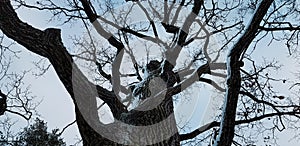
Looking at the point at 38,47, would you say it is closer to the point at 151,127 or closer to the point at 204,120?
the point at 151,127

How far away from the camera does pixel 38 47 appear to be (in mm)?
2670

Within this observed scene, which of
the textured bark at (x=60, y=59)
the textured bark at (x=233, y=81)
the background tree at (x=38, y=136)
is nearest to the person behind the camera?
the textured bark at (x=233, y=81)

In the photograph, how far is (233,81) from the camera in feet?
8.03

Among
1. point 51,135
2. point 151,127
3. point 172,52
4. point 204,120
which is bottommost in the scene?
point 151,127

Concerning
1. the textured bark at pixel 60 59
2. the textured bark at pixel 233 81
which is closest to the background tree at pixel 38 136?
the textured bark at pixel 60 59

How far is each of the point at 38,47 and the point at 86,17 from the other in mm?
2954

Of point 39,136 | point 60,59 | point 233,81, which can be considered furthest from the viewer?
point 39,136

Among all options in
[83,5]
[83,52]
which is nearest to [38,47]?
[83,5]

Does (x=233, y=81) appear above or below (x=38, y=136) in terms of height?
below

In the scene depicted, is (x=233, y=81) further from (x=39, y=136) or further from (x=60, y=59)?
(x=39, y=136)

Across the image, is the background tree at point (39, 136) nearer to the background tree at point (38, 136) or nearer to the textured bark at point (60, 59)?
the background tree at point (38, 136)

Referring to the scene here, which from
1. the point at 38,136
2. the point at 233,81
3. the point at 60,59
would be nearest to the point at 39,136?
the point at 38,136

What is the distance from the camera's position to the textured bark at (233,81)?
90.7 inches

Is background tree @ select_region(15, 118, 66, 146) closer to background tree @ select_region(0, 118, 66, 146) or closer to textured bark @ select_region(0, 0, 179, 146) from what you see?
background tree @ select_region(0, 118, 66, 146)
